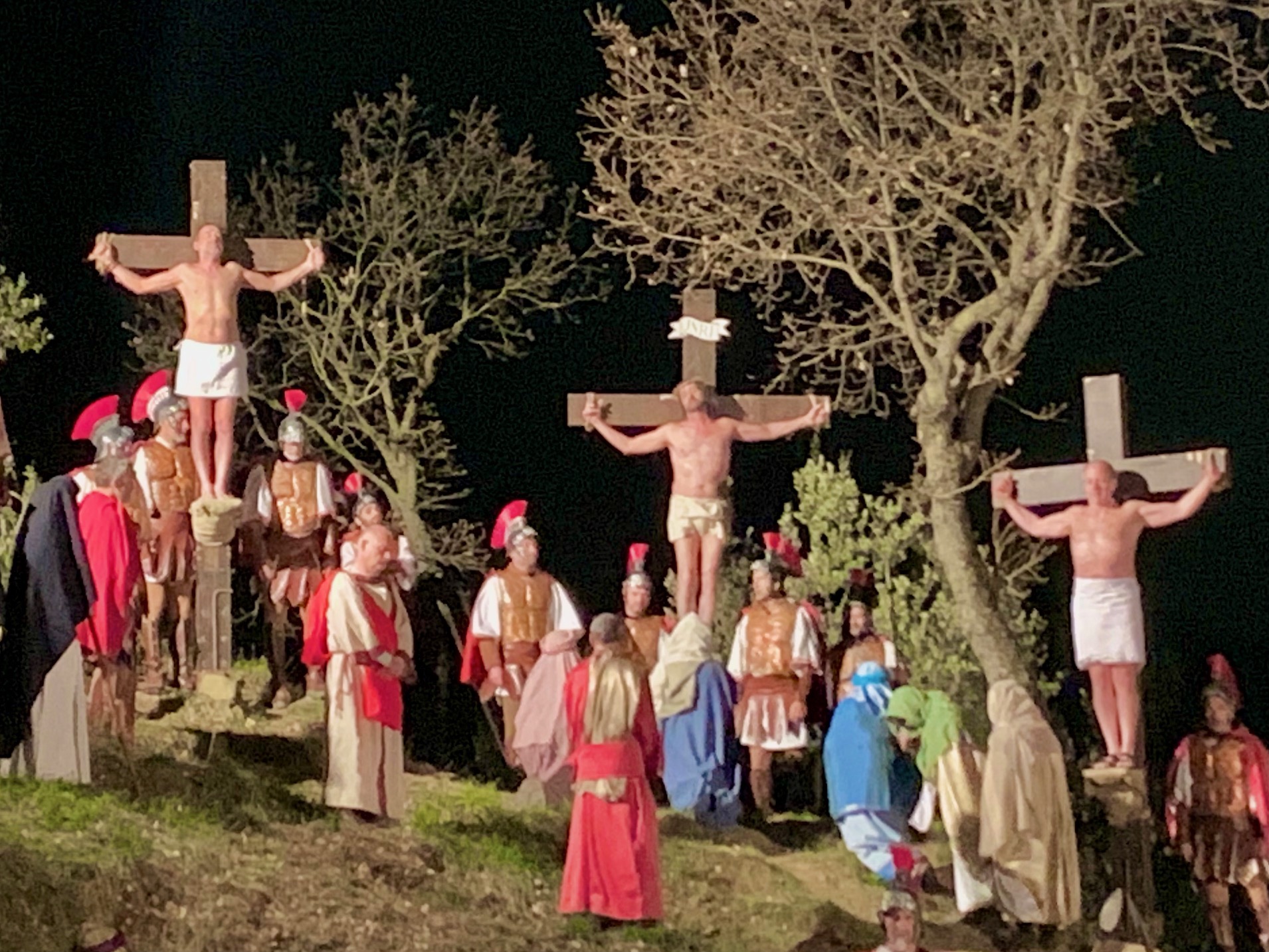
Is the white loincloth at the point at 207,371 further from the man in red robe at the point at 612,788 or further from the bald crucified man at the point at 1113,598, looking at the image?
the bald crucified man at the point at 1113,598

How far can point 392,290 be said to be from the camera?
12555 mm

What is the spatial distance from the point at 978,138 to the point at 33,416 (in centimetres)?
744

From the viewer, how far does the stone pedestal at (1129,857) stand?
26.9 feet

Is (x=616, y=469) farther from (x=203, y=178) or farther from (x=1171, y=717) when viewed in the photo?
(x=203, y=178)

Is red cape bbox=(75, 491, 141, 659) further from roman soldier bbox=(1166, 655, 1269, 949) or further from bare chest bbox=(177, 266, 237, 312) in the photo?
roman soldier bbox=(1166, 655, 1269, 949)

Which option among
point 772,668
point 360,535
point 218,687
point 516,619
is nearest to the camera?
point 360,535

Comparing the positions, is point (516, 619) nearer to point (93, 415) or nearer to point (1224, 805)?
point (93, 415)

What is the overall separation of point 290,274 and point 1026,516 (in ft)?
11.3

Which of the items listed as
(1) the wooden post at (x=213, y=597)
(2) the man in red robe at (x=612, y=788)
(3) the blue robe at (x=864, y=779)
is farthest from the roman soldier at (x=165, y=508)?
(3) the blue robe at (x=864, y=779)

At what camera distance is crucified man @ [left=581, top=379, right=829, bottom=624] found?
9.19 metres

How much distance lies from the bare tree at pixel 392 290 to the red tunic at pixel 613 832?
4867mm

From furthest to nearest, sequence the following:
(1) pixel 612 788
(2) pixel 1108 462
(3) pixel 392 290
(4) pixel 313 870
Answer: (3) pixel 392 290, (2) pixel 1108 462, (4) pixel 313 870, (1) pixel 612 788

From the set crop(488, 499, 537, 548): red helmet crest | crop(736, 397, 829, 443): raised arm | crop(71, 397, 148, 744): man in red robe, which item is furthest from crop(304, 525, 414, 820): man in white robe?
crop(736, 397, 829, 443): raised arm

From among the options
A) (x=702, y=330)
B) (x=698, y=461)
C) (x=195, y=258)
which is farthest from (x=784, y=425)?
(x=195, y=258)
